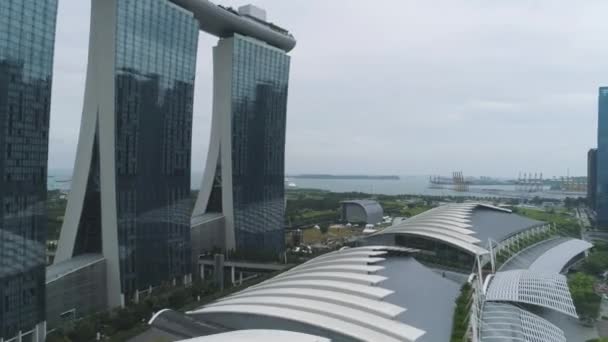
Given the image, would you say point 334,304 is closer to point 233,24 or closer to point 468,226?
point 468,226

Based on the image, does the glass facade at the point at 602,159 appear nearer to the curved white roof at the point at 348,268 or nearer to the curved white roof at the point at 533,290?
the curved white roof at the point at 533,290

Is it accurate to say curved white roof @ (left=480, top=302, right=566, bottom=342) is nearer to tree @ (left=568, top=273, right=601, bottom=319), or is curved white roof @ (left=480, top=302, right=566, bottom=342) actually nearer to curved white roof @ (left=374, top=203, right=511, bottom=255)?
tree @ (left=568, top=273, right=601, bottom=319)

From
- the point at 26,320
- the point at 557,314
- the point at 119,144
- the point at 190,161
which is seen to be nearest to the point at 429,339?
the point at 557,314

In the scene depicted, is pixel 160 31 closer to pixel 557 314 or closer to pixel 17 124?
pixel 17 124

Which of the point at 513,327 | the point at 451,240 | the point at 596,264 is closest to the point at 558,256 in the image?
the point at 596,264

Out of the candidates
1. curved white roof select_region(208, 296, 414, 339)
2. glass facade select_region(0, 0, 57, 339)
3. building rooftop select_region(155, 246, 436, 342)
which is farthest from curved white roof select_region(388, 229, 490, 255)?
glass facade select_region(0, 0, 57, 339)
